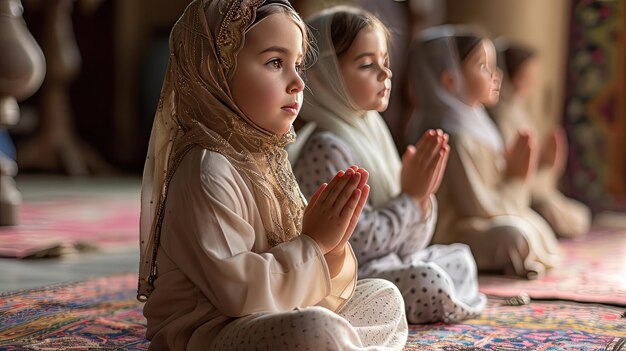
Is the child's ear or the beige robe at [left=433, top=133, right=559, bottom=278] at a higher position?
the child's ear

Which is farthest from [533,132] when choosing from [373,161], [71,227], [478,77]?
[71,227]

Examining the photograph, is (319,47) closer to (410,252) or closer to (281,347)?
(410,252)

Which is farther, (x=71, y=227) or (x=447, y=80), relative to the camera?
(x=71, y=227)

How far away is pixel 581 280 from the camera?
328cm

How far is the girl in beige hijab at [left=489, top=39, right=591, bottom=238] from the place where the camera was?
452cm

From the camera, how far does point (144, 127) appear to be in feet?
27.2

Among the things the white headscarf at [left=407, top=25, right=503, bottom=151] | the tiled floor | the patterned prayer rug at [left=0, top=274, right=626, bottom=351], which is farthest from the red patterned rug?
the white headscarf at [left=407, top=25, right=503, bottom=151]

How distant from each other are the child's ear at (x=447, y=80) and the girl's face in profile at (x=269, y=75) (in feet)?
5.82

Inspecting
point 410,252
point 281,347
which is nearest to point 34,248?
point 410,252

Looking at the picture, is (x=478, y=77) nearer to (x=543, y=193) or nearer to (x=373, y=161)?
(x=373, y=161)

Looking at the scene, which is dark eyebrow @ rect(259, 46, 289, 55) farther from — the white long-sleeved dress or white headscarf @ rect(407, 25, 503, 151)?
white headscarf @ rect(407, 25, 503, 151)

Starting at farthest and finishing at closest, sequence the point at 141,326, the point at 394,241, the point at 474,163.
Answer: the point at 474,163, the point at 394,241, the point at 141,326

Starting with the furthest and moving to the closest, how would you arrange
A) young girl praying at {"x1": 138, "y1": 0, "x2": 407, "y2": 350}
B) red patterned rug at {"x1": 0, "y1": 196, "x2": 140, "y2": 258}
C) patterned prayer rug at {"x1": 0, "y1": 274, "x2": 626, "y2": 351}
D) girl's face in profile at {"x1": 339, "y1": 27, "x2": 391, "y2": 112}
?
red patterned rug at {"x1": 0, "y1": 196, "x2": 140, "y2": 258}
girl's face in profile at {"x1": 339, "y1": 27, "x2": 391, "y2": 112}
patterned prayer rug at {"x1": 0, "y1": 274, "x2": 626, "y2": 351}
young girl praying at {"x1": 138, "y1": 0, "x2": 407, "y2": 350}

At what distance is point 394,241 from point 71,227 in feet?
7.85
